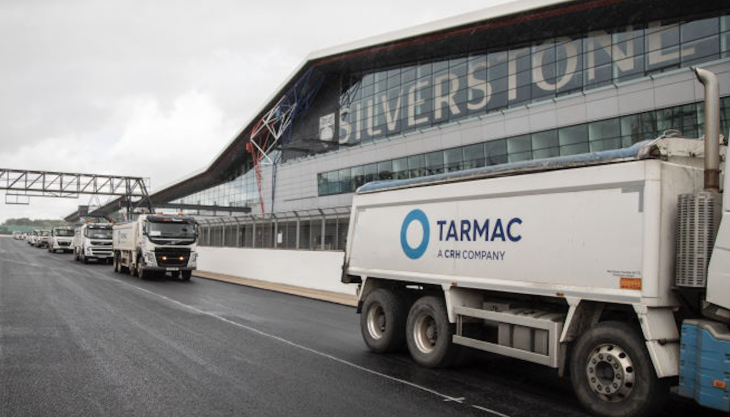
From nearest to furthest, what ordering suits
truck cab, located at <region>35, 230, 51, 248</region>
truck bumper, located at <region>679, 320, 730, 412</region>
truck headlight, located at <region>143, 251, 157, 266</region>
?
1. truck bumper, located at <region>679, 320, 730, 412</region>
2. truck headlight, located at <region>143, 251, 157, 266</region>
3. truck cab, located at <region>35, 230, 51, 248</region>

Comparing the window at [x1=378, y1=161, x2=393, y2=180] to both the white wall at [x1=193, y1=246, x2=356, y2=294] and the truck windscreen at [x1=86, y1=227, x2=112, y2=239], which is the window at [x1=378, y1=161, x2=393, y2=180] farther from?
the truck windscreen at [x1=86, y1=227, x2=112, y2=239]

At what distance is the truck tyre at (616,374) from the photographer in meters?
5.48

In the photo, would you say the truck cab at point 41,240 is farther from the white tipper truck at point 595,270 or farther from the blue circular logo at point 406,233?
the white tipper truck at point 595,270

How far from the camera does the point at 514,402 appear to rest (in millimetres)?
6484

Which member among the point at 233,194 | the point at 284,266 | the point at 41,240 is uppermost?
the point at 233,194

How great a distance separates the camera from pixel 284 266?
22.5 meters

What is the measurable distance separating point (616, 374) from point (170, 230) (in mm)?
21384

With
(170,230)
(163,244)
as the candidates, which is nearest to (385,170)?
(170,230)

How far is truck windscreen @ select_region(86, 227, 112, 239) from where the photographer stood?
118ft

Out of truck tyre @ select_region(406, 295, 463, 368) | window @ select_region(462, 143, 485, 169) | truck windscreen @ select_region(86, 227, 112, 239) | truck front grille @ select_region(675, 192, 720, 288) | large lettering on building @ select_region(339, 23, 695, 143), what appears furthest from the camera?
truck windscreen @ select_region(86, 227, 112, 239)

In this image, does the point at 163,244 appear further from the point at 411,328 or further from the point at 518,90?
the point at 518,90

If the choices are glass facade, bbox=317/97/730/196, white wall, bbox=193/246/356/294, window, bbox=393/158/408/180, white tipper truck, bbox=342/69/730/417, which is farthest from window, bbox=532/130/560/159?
white tipper truck, bbox=342/69/730/417

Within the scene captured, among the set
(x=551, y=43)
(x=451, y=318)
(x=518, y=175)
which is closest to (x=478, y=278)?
(x=451, y=318)

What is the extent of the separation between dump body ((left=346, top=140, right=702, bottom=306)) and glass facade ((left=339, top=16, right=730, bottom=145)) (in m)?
19.1
